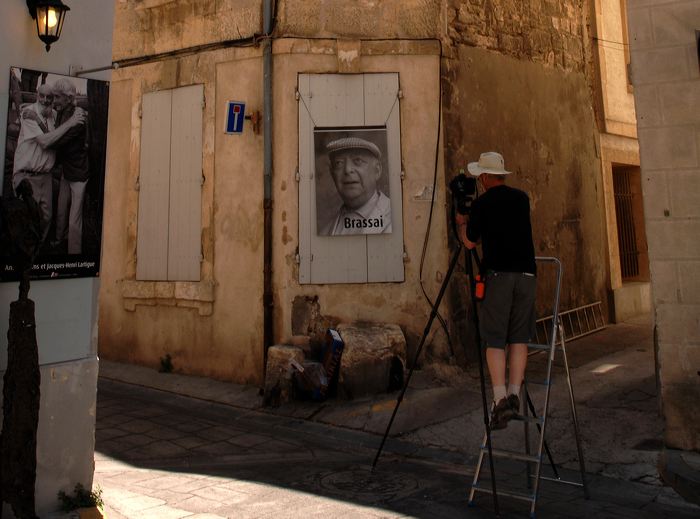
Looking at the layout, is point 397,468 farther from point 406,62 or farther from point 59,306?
point 406,62

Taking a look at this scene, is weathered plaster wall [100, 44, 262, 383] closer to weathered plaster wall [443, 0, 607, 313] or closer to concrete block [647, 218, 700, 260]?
weathered plaster wall [443, 0, 607, 313]

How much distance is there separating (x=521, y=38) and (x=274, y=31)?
11.8 ft

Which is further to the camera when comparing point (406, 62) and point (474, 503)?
point (406, 62)

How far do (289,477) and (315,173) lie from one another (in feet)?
12.6

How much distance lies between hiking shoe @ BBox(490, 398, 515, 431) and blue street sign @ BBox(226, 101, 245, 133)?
5.08m

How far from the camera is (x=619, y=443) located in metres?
5.13

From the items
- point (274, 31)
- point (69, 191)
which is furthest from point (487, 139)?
point (69, 191)

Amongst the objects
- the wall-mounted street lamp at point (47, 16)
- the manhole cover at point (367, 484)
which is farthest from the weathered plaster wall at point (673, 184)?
the wall-mounted street lamp at point (47, 16)

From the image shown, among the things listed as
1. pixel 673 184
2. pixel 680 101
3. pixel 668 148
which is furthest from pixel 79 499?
pixel 680 101

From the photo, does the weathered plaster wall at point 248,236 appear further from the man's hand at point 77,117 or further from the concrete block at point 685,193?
the man's hand at point 77,117

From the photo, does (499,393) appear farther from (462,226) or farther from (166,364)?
(166,364)

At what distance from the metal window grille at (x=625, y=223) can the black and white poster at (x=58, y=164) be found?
9.79m

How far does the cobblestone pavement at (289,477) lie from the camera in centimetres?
397

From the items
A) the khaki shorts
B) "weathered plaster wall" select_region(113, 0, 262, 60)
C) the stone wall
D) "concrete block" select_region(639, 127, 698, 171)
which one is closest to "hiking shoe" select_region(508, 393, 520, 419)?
the khaki shorts
